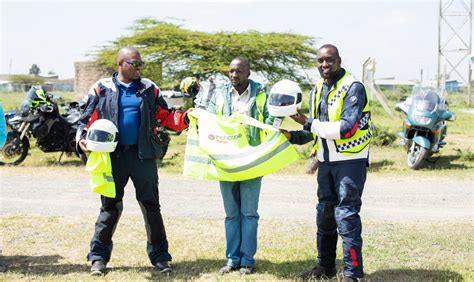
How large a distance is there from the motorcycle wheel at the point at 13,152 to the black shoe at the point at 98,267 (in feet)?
26.3

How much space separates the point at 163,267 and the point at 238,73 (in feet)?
6.36

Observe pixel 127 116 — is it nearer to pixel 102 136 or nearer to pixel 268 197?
pixel 102 136

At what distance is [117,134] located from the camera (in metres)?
5.62

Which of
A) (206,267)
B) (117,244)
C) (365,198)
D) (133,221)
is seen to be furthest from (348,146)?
(365,198)

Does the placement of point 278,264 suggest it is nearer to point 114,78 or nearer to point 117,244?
point 117,244

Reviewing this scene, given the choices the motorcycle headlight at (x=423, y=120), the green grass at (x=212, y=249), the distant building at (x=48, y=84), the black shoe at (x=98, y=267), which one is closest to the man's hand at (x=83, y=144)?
the black shoe at (x=98, y=267)

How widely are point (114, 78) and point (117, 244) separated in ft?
6.60

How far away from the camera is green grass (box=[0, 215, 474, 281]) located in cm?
589

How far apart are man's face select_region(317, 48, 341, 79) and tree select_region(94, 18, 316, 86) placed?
12.7 m

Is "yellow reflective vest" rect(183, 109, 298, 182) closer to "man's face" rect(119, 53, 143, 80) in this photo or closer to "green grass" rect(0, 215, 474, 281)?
"man's face" rect(119, 53, 143, 80)

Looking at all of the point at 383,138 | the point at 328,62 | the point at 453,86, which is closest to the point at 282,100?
the point at 328,62

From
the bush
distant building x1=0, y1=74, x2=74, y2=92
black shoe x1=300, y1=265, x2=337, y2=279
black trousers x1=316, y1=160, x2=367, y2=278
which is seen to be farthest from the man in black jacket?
distant building x1=0, y1=74, x2=74, y2=92

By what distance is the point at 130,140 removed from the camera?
572cm

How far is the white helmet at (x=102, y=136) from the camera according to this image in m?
5.50
